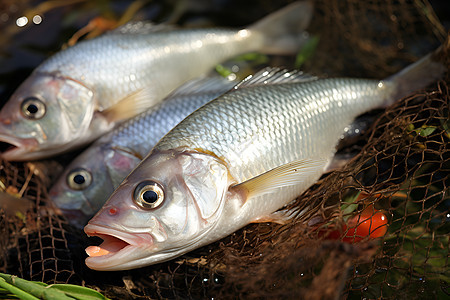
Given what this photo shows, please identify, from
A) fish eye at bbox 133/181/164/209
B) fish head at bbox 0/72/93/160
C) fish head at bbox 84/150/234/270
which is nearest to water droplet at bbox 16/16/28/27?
fish head at bbox 0/72/93/160

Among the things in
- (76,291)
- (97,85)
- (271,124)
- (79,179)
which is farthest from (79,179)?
(271,124)

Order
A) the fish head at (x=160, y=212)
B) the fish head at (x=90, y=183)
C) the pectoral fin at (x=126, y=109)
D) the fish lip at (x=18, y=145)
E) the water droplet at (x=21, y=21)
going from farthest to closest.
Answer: the water droplet at (x=21, y=21), the pectoral fin at (x=126, y=109), the fish lip at (x=18, y=145), the fish head at (x=90, y=183), the fish head at (x=160, y=212)

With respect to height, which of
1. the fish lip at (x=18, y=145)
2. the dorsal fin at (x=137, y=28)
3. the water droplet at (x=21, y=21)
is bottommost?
the fish lip at (x=18, y=145)

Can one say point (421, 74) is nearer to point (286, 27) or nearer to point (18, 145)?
point (286, 27)

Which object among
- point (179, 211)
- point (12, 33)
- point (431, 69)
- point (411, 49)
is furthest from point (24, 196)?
point (411, 49)

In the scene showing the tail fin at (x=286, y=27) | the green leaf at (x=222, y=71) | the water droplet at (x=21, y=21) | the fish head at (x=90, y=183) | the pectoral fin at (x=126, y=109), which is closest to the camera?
the fish head at (x=90, y=183)

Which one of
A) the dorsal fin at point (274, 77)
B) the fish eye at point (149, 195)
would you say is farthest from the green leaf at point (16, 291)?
the dorsal fin at point (274, 77)

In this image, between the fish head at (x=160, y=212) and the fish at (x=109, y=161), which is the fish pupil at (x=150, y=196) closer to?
the fish head at (x=160, y=212)
